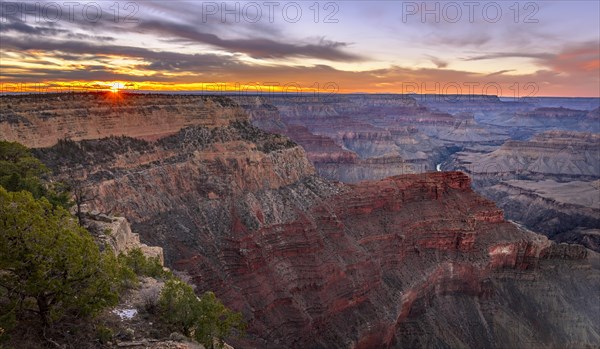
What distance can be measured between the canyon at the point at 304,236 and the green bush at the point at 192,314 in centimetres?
2440

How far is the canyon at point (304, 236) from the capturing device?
164 feet

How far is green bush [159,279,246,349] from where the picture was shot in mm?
19891

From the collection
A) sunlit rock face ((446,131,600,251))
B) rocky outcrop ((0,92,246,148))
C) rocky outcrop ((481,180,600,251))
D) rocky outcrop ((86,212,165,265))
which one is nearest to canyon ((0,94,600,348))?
rocky outcrop ((0,92,246,148))

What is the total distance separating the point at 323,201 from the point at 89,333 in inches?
2009

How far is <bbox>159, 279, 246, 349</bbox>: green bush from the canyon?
2440cm

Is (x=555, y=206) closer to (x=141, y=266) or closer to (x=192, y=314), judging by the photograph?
(x=141, y=266)

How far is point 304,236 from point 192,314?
122 feet

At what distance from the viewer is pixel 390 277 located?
6003cm

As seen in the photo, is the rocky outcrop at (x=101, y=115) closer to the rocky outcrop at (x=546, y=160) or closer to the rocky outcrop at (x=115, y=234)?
the rocky outcrop at (x=115, y=234)

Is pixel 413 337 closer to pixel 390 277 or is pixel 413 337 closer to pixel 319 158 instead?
pixel 390 277

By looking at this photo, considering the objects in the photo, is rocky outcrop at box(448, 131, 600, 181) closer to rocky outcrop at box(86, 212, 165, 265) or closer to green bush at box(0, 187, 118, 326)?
rocky outcrop at box(86, 212, 165, 265)

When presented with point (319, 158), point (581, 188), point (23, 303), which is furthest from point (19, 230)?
point (581, 188)

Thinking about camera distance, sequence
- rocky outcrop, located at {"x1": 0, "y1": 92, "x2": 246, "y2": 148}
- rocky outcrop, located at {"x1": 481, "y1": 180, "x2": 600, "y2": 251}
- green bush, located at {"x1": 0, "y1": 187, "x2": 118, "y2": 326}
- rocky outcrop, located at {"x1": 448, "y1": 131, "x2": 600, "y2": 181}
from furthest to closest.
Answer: rocky outcrop, located at {"x1": 448, "y1": 131, "x2": 600, "y2": 181} → rocky outcrop, located at {"x1": 481, "y1": 180, "x2": 600, "y2": 251} → rocky outcrop, located at {"x1": 0, "y1": 92, "x2": 246, "y2": 148} → green bush, located at {"x1": 0, "y1": 187, "x2": 118, "y2": 326}

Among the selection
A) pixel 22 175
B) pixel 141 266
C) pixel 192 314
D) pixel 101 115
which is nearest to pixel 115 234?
pixel 141 266
